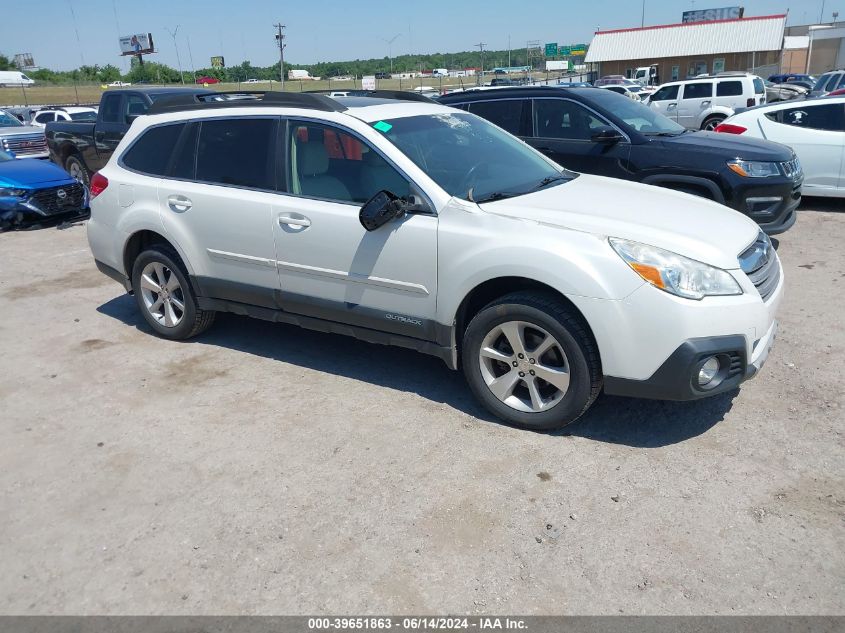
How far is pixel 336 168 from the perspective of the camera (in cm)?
453

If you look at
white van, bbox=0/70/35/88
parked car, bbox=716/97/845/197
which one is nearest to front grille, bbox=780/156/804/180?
parked car, bbox=716/97/845/197

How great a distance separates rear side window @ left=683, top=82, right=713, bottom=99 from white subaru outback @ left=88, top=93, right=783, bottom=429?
1706cm

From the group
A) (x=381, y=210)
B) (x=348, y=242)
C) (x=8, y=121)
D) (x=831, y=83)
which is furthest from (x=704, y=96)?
(x=381, y=210)

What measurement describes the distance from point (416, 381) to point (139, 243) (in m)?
2.57

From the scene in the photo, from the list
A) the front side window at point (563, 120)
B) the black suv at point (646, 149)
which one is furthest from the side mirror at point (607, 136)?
the front side window at point (563, 120)

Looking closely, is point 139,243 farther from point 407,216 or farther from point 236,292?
point 407,216

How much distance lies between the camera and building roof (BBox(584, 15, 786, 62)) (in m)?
49.2

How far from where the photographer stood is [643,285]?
11.5 ft

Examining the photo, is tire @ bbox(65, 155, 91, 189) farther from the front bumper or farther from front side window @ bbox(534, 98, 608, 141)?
the front bumper

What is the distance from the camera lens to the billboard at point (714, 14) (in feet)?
230

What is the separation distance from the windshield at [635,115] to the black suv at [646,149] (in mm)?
13

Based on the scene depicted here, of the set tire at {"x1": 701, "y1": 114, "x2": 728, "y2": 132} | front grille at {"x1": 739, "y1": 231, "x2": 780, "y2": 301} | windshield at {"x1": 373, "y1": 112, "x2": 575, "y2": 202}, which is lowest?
tire at {"x1": 701, "y1": 114, "x2": 728, "y2": 132}

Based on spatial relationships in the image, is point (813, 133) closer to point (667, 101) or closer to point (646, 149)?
point (646, 149)

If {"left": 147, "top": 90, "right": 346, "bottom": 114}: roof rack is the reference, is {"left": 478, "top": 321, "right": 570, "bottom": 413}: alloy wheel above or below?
below
